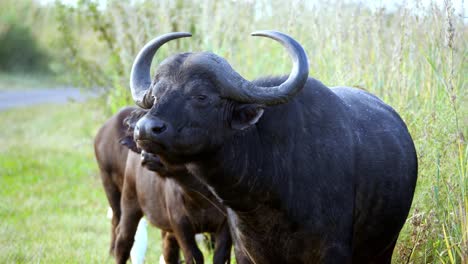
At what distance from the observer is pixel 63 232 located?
10867mm

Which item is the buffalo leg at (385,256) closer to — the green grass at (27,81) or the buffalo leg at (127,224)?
the buffalo leg at (127,224)

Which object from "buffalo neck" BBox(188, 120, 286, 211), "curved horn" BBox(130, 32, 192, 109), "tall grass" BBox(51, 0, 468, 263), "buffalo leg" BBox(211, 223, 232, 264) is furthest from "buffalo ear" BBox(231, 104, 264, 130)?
"buffalo leg" BBox(211, 223, 232, 264)

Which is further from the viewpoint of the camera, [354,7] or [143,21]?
[143,21]

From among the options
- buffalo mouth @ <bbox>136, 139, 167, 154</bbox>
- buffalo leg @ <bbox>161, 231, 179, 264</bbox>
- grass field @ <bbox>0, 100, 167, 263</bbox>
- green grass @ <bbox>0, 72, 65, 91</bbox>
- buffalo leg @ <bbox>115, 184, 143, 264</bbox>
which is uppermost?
buffalo mouth @ <bbox>136, 139, 167, 154</bbox>

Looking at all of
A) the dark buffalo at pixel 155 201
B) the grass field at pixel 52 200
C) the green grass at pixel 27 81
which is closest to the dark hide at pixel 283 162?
the dark buffalo at pixel 155 201

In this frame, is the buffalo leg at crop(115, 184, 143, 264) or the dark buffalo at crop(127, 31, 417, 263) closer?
the dark buffalo at crop(127, 31, 417, 263)

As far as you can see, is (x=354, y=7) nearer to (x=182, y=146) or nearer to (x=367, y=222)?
(x=367, y=222)

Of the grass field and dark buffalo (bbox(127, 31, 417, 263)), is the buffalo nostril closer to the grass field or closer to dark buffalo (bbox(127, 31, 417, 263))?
dark buffalo (bbox(127, 31, 417, 263))

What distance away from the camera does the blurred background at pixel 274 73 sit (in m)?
7.24

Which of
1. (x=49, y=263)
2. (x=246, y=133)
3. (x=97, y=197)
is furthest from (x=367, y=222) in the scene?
(x=97, y=197)

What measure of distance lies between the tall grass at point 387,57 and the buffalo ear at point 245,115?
5.00ft

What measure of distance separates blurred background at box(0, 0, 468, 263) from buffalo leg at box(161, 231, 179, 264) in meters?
0.53

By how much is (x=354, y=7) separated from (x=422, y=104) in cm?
171

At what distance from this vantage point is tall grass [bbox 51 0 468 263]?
7.04 metres
